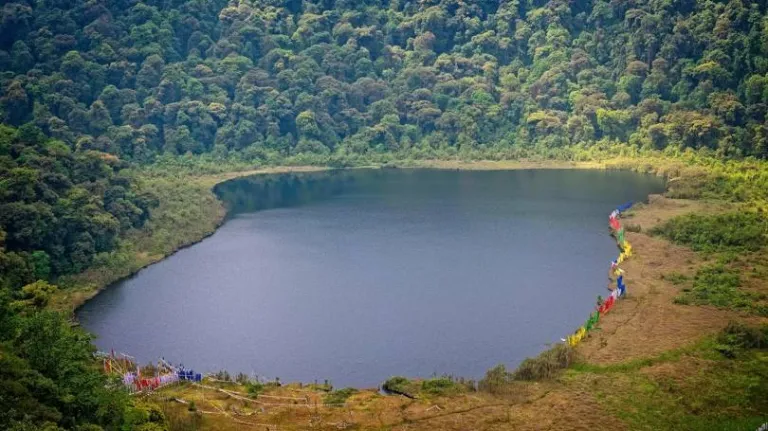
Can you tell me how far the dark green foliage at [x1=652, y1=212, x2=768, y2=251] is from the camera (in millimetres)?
51469

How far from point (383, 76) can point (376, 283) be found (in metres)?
64.0

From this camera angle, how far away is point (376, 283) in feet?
161

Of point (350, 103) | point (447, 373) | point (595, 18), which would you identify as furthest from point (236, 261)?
point (595, 18)

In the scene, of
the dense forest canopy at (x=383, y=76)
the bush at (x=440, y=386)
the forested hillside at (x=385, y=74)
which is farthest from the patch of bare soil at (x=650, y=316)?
the dense forest canopy at (x=383, y=76)

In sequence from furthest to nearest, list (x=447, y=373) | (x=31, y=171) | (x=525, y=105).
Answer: (x=525, y=105), (x=31, y=171), (x=447, y=373)

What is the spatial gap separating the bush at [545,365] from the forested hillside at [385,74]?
51.6m

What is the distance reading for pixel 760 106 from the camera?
82562 millimetres

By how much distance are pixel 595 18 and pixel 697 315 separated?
74.3m

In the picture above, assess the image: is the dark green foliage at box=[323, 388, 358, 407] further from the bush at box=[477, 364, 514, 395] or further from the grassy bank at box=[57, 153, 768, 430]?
the bush at box=[477, 364, 514, 395]

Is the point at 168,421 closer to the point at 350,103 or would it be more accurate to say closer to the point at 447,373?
the point at 447,373

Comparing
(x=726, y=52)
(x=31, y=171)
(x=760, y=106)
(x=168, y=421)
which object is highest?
(x=726, y=52)

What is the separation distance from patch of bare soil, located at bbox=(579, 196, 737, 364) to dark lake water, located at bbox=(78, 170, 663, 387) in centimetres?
206

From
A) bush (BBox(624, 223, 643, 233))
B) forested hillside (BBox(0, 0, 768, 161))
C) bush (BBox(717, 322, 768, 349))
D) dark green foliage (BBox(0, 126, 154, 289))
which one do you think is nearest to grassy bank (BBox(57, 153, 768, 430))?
bush (BBox(717, 322, 768, 349))

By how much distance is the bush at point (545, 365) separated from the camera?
1367 inches
